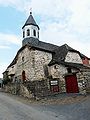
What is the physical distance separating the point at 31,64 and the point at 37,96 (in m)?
8.94

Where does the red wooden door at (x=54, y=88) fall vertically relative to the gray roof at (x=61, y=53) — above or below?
below

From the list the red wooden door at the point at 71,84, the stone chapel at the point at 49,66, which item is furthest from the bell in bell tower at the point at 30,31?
the red wooden door at the point at 71,84

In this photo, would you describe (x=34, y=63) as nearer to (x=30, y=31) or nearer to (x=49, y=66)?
(x=49, y=66)

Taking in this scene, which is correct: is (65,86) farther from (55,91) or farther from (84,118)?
(84,118)

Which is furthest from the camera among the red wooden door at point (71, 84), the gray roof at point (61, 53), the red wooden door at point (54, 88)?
the gray roof at point (61, 53)

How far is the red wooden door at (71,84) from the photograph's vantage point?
20941 mm

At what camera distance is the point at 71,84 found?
21.6 m

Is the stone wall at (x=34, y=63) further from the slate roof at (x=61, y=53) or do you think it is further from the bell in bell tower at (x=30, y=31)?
the bell in bell tower at (x=30, y=31)

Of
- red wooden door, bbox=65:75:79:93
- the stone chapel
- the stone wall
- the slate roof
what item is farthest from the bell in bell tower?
red wooden door, bbox=65:75:79:93

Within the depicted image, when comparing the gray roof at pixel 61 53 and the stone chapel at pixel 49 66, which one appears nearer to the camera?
the stone chapel at pixel 49 66

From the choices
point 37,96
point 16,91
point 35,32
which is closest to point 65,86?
point 37,96

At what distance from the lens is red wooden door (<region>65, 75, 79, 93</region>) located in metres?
20.9

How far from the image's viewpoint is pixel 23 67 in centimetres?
2966

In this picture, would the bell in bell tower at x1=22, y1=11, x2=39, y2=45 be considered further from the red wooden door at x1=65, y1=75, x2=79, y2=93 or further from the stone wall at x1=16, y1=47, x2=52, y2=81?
the red wooden door at x1=65, y1=75, x2=79, y2=93
